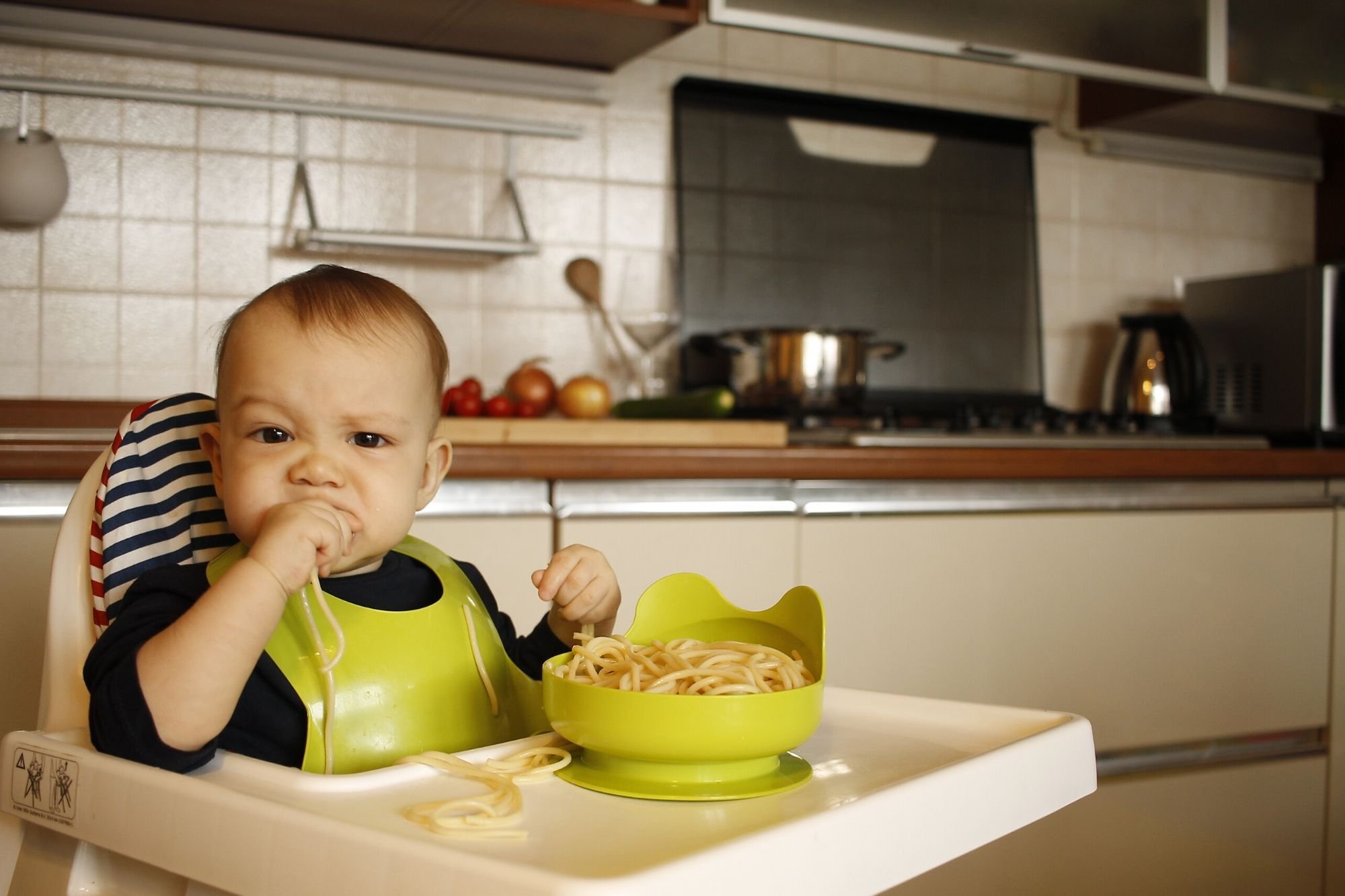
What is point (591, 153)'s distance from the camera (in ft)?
8.18

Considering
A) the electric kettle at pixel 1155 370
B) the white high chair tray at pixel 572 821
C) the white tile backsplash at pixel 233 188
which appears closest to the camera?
the white high chair tray at pixel 572 821

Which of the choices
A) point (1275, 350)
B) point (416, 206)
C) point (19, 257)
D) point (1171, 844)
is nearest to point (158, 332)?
point (19, 257)

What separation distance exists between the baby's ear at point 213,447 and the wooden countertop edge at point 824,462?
598 millimetres

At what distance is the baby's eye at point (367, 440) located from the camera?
0.89 metres

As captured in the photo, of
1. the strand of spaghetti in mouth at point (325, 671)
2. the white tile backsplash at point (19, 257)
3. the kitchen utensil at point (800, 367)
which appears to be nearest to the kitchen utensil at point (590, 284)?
the kitchen utensil at point (800, 367)

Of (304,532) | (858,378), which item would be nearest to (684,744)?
(304,532)

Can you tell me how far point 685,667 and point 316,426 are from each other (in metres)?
0.32

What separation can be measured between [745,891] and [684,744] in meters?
0.12

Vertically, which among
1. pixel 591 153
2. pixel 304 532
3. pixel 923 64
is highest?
pixel 923 64

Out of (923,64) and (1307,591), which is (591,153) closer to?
(923,64)

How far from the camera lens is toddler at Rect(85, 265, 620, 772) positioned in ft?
2.71

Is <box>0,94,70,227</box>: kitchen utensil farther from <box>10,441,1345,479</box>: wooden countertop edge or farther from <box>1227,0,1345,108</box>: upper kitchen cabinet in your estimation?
<box>1227,0,1345,108</box>: upper kitchen cabinet

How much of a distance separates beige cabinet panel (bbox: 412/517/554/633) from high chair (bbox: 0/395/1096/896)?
0.78m

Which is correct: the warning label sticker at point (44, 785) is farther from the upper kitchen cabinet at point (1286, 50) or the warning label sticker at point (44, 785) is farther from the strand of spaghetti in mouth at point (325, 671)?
the upper kitchen cabinet at point (1286, 50)
